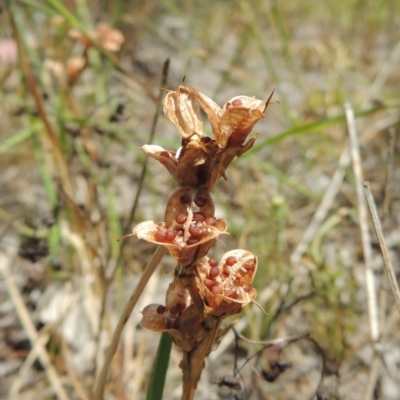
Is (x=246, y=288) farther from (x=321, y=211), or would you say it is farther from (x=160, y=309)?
(x=321, y=211)

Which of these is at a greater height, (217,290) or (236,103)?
(236,103)

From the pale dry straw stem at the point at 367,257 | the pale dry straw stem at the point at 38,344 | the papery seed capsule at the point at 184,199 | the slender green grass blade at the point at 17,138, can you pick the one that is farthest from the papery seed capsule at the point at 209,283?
the slender green grass blade at the point at 17,138

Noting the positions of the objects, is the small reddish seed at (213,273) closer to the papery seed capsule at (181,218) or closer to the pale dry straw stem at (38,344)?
the papery seed capsule at (181,218)

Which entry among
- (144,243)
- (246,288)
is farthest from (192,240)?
(144,243)

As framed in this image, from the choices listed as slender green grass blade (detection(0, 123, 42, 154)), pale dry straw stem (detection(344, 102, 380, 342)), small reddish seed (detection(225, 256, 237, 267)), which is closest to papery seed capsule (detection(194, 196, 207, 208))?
small reddish seed (detection(225, 256, 237, 267))

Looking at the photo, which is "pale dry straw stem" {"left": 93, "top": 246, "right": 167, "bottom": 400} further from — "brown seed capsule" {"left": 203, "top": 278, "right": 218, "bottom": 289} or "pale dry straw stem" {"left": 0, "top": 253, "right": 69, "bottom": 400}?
"pale dry straw stem" {"left": 0, "top": 253, "right": 69, "bottom": 400}

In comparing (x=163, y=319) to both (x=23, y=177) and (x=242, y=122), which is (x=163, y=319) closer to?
(x=242, y=122)
